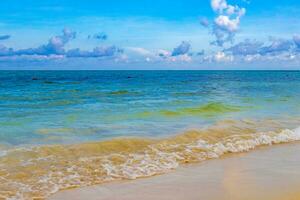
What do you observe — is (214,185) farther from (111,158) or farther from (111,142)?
(111,142)

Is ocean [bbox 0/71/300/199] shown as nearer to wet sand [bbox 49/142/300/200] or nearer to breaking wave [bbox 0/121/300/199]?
breaking wave [bbox 0/121/300/199]

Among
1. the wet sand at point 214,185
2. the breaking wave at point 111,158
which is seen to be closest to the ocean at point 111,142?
the breaking wave at point 111,158

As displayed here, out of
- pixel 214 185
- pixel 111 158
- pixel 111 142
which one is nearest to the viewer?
pixel 214 185

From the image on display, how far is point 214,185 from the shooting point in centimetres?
Answer: 699

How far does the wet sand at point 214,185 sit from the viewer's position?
6434 millimetres

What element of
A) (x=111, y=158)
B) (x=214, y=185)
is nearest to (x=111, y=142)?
(x=111, y=158)

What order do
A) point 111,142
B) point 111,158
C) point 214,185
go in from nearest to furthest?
point 214,185
point 111,158
point 111,142

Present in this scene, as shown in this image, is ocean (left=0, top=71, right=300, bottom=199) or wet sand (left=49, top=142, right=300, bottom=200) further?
ocean (left=0, top=71, right=300, bottom=199)

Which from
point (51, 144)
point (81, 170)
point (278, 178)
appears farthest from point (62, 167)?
point (278, 178)

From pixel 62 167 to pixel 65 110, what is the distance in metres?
11.3

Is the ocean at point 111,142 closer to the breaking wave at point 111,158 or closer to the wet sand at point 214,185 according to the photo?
the breaking wave at point 111,158

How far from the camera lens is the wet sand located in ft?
21.1

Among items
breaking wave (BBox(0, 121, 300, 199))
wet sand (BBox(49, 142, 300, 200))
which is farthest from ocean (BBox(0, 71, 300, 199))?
wet sand (BBox(49, 142, 300, 200))

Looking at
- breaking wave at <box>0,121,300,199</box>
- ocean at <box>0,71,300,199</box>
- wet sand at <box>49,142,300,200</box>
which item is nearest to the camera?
wet sand at <box>49,142,300,200</box>
